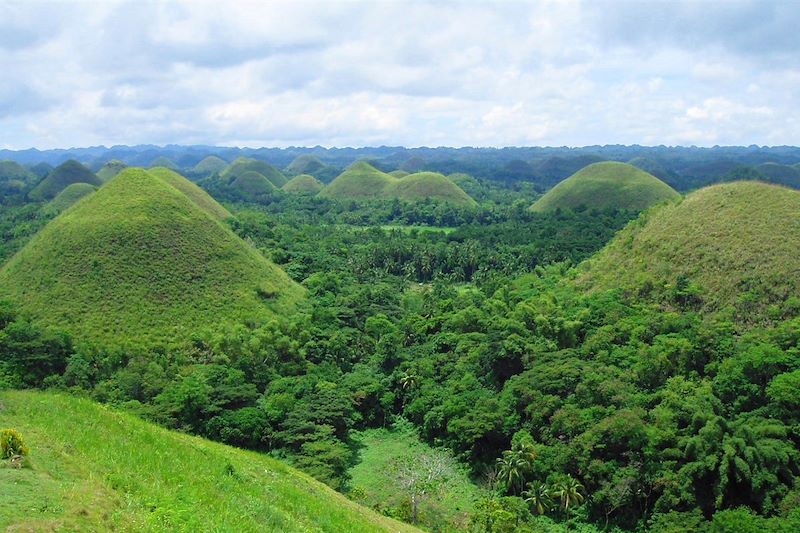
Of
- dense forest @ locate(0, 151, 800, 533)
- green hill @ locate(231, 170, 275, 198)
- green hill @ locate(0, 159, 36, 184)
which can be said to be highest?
green hill @ locate(0, 159, 36, 184)

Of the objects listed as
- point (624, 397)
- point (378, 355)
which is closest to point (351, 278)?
point (378, 355)

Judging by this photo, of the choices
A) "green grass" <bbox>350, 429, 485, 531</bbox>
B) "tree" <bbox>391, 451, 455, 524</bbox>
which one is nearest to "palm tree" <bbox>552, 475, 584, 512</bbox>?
"green grass" <bbox>350, 429, 485, 531</bbox>

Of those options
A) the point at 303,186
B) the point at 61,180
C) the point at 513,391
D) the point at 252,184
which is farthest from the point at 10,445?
the point at 303,186

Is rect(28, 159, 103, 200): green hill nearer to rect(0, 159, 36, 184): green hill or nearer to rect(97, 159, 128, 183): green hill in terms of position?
rect(97, 159, 128, 183): green hill

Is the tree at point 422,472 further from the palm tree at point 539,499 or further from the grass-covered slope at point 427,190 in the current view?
the grass-covered slope at point 427,190

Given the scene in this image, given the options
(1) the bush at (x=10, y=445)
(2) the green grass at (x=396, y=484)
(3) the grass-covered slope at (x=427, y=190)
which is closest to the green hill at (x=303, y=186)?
(3) the grass-covered slope at (x=427, y=190)

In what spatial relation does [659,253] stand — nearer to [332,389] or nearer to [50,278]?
[332,389]

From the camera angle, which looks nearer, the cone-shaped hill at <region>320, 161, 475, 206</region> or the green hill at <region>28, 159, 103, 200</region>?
the green hill at <region>28, 159, 103, 200</region>

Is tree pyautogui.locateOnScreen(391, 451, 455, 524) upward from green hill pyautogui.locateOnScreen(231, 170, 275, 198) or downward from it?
downward
